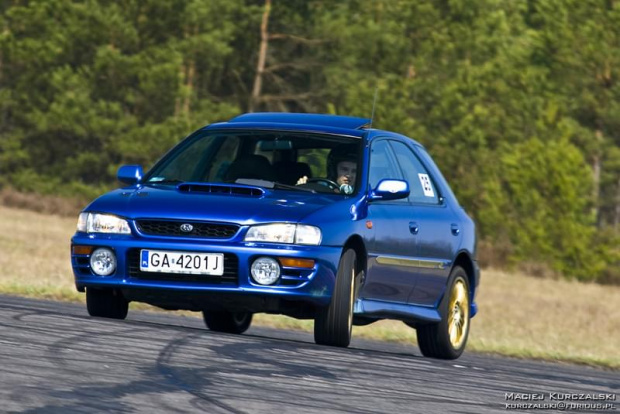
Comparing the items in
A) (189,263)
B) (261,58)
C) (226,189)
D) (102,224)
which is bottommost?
(261,58)

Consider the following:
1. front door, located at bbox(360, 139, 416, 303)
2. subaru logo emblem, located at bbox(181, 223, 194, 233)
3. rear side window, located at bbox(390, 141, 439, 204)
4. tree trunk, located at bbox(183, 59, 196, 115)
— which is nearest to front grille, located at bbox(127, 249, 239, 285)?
subaru logo emblem, located at bbox(181, 223, 194, 233)

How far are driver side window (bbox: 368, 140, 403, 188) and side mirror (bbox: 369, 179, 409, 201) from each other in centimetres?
19

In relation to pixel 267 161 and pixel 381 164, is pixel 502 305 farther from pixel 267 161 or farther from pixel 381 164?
pixel 267 161

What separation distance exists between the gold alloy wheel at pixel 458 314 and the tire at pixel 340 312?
190cm

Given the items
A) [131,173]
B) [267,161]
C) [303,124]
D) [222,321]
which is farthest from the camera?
[222,321]

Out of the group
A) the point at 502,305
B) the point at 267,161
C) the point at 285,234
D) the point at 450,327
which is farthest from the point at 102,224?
the point at 502,305

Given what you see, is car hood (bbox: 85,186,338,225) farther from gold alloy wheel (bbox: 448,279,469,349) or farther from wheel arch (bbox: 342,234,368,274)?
gold alloy wheel (bbox: 448,279,469,349)

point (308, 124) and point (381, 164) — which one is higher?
point (308, 124)

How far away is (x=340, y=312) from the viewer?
31.2 feet

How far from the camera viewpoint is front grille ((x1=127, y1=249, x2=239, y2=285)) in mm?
9289

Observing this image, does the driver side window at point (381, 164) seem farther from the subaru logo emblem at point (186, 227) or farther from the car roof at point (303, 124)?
the subaru logo emblem at point (186, 227)

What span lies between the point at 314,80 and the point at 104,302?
47.4m

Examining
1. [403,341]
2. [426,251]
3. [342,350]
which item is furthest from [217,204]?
[403,341]

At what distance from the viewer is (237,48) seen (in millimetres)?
57281
